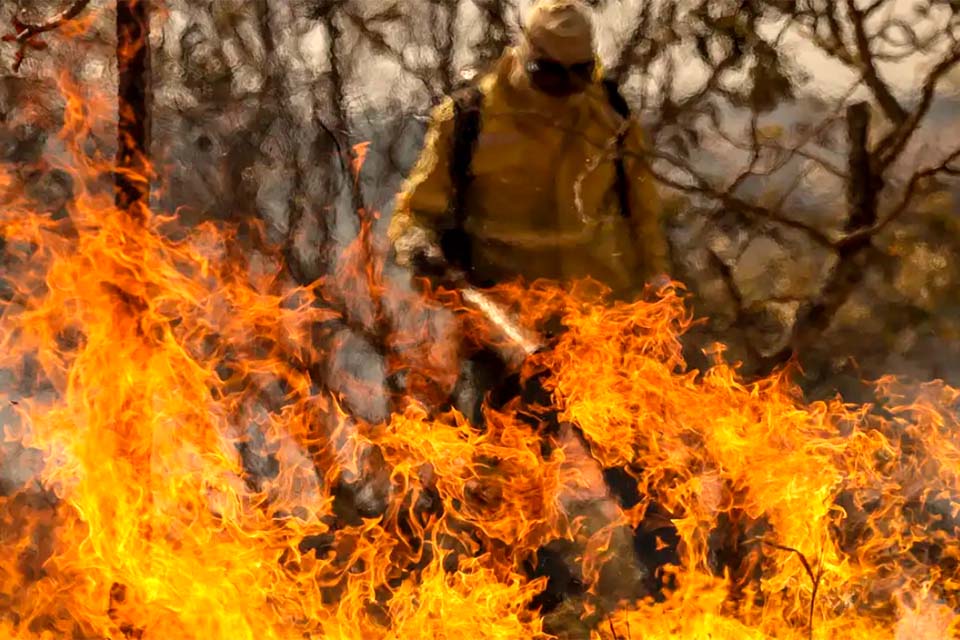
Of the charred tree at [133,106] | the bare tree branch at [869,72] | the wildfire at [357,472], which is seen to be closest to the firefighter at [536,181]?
the wildfire at [357,472]

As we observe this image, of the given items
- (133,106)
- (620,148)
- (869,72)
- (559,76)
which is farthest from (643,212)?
(133,106)

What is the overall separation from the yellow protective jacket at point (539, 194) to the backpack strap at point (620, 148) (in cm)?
2

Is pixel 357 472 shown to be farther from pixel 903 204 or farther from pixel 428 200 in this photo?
pixel 903 204

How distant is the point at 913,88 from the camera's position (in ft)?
13.7

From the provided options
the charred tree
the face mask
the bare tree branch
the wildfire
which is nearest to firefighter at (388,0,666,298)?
the face mask

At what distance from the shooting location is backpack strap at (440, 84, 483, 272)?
3.40 metres

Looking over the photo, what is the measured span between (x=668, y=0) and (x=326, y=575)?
3158 mm

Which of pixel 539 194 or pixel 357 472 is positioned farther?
pixel 357 472

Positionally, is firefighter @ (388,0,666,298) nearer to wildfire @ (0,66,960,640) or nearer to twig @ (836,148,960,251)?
wildfire @ (0,66,960,640)

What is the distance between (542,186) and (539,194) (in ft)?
0.12

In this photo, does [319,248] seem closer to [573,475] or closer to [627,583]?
[573,475]

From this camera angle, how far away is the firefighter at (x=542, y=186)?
134 inches

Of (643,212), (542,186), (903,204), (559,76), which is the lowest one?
(903,204)

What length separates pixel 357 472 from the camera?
15.7 feet
